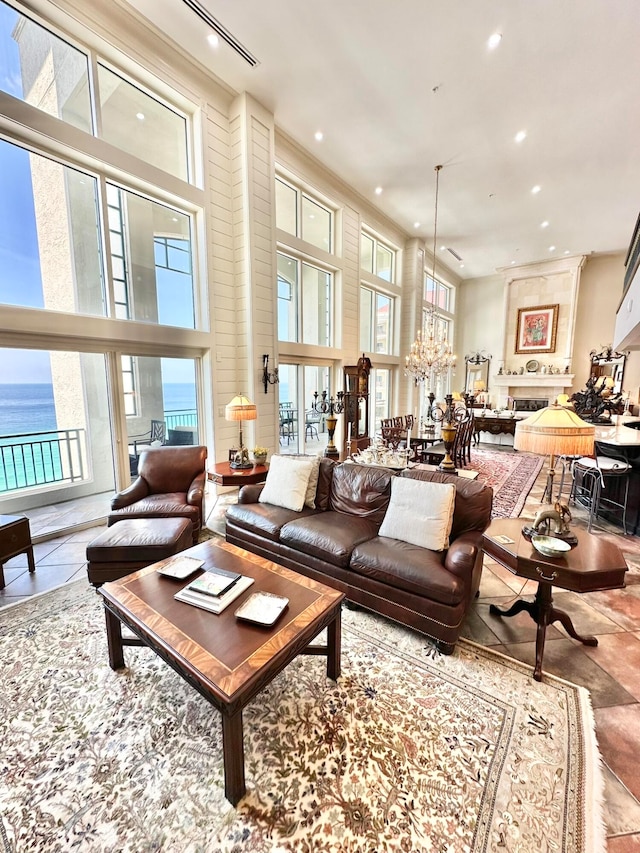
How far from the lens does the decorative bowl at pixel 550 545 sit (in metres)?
2.03

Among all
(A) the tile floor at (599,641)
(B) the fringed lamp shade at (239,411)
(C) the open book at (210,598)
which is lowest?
(A) the tile floor at (599,641)

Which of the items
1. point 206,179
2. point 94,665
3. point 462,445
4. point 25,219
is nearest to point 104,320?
point 25,219

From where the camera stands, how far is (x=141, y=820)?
1.39m

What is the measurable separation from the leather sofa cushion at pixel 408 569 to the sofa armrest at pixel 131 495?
7.85ft

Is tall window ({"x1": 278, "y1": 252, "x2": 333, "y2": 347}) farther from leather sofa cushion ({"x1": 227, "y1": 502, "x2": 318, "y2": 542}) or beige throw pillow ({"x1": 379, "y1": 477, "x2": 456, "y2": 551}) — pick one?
beige throw pillow ({"x1": 379, "y1": 477, "x2": 456, "y2": 551})

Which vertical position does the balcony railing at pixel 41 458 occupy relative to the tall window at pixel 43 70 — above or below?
below

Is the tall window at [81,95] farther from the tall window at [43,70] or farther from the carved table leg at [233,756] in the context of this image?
the carved table leg at [233,756]

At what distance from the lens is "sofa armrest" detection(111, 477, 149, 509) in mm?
3510

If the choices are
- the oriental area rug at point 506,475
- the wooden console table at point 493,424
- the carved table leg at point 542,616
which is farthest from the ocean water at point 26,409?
the wooden console table at point 493,424

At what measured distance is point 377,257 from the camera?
8.89 meters

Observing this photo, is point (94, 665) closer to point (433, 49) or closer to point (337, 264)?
point (433, 49)

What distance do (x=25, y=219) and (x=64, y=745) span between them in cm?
458

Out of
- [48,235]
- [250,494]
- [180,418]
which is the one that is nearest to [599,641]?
[250,494]

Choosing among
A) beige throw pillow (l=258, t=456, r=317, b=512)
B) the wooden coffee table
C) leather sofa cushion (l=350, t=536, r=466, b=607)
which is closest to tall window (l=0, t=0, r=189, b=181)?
beige throw pillow (l=258, t=456, r=317, b=512)
